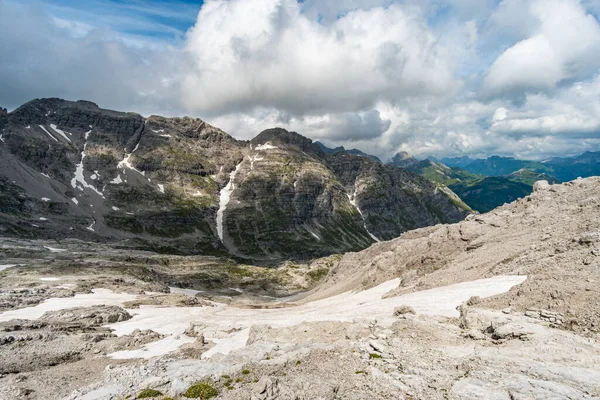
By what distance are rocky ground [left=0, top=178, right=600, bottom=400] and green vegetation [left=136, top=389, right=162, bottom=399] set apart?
7cm

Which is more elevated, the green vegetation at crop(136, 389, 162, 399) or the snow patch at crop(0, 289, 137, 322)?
the green vegetation at crop(136, 389, 162, 399)

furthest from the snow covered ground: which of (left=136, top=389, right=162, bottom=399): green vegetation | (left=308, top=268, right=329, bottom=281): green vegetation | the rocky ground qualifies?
(left=308, top=268, right=329, bottom=281): green vegetation

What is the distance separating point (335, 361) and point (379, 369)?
2847mm

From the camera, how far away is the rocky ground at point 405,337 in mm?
17672

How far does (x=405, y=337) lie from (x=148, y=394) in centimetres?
1705

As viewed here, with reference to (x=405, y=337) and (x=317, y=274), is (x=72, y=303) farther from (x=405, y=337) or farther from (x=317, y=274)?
(x=317, y=274)

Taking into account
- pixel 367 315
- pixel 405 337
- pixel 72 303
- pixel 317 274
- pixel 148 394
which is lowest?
pixel 317 274

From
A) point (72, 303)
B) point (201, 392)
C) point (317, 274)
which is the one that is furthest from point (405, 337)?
point (317, 274)

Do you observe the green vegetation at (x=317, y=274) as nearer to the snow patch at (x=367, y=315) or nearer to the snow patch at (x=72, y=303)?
the snow patch at (x=72, y=303)

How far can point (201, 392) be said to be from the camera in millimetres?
16938

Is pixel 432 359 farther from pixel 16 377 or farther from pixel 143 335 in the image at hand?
pixel 143 335

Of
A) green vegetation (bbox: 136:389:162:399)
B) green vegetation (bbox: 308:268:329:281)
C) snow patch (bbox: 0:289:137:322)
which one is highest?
green vegetation (bbox: 136:389:162:399)

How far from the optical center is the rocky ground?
58.0 ft

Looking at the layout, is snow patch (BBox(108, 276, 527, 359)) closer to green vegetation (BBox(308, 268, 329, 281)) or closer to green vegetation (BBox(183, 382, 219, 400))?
green vegetation (BBox(183, 382, 219, 400))
